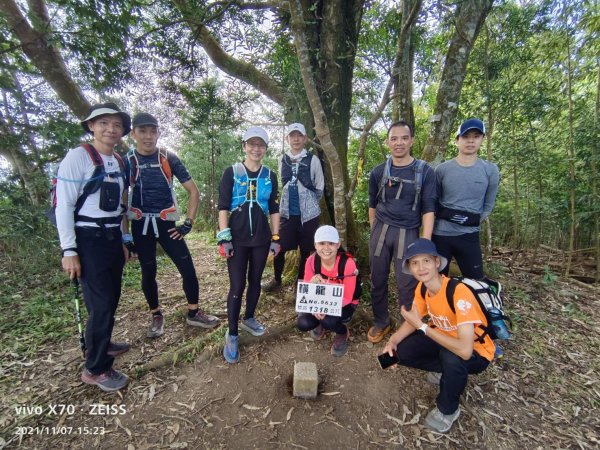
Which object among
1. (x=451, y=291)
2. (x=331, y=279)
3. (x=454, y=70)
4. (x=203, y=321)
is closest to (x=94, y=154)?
(x=203, y=321)

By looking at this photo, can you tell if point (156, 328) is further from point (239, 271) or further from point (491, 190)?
point (491, 190)

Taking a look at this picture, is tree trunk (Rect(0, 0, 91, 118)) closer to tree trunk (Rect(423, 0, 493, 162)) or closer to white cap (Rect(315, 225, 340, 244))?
white cap (Rect(315, 225, 340, 244))

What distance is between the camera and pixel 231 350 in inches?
128

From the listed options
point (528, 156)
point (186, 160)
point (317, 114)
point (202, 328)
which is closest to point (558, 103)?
point (528, 156)

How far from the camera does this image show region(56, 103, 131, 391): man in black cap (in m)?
2.62

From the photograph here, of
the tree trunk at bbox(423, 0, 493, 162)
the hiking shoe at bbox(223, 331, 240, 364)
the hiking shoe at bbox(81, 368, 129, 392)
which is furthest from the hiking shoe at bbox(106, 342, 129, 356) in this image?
the tree trunk at bbox(423, 0, 493, 162)

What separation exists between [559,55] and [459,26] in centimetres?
458

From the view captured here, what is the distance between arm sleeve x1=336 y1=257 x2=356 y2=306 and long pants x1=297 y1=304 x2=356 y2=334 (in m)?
0.13

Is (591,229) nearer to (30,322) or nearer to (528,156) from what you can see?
(528,156)

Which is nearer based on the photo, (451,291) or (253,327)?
(451,291)

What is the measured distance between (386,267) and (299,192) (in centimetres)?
152

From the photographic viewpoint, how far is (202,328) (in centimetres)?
399

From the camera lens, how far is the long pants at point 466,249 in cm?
342

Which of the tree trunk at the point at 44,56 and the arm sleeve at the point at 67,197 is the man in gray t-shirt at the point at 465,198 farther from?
the tree trunk at the point at 44,56
